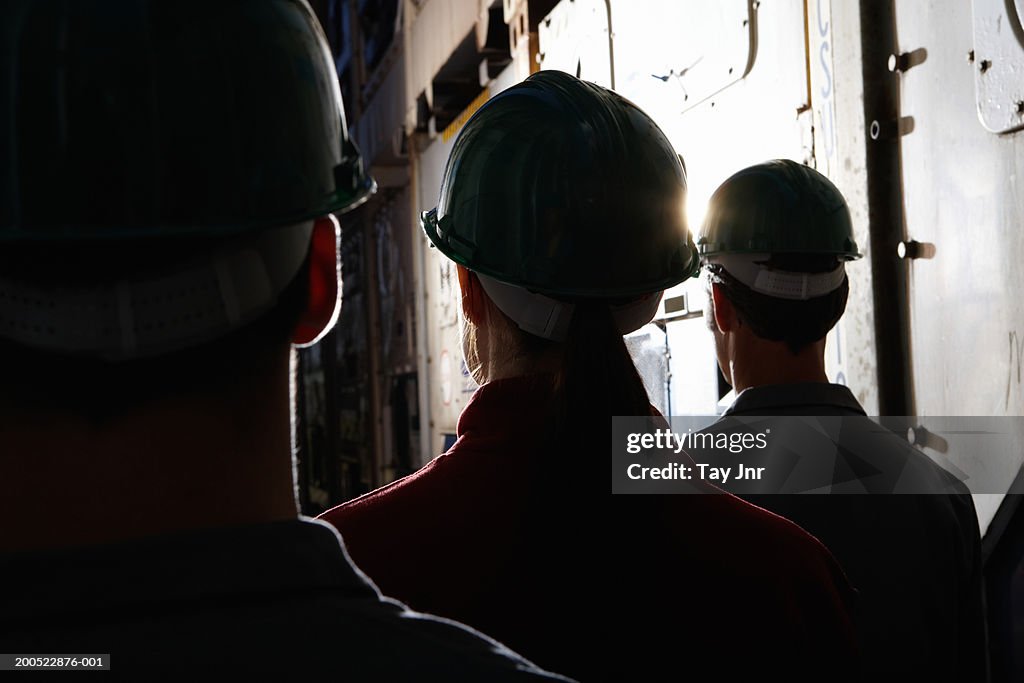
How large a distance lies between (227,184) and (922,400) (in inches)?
103

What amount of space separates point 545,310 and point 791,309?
110 centimetres

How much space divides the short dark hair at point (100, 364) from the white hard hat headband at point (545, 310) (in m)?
0.72

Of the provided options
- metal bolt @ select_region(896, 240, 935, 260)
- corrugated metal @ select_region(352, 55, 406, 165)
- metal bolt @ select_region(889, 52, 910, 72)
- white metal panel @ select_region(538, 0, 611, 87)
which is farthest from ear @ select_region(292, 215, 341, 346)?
corrugated metal @ select_region(352, 55, 406, 165)

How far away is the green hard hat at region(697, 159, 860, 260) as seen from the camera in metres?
2.63

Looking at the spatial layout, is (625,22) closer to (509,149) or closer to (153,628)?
(509,149)

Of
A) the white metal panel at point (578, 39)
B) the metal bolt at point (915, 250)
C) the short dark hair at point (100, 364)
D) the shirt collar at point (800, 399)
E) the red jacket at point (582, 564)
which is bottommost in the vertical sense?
the red jacket at point (582, 564)

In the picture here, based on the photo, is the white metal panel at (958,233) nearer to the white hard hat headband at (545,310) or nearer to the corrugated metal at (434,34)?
the white hard hat headband at (545,310)

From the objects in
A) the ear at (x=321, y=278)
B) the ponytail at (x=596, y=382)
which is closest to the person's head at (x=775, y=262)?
the ponytail at (x=596, y=382)

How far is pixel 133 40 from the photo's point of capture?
82 cm

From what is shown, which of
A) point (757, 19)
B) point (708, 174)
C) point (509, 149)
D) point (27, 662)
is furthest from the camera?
point (708, 174)

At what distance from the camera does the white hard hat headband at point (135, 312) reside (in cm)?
79

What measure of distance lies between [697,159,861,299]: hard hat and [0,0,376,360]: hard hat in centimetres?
185

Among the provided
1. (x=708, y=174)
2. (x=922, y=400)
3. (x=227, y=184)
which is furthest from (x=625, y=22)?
(x=227, y=184)

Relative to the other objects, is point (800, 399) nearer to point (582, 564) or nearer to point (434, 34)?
point (582, 564)
